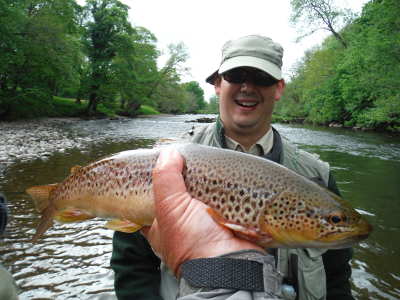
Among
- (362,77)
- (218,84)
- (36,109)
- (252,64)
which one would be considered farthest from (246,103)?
(36,109)

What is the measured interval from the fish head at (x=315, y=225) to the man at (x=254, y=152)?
Answer: 429 mm

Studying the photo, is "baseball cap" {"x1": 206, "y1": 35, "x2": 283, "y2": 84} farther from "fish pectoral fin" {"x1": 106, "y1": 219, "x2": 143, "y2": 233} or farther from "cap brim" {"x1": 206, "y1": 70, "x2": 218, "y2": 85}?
"fish pectoral fin" {"x1": 106, "y1": 219, "x2": 143, "y2": 233}

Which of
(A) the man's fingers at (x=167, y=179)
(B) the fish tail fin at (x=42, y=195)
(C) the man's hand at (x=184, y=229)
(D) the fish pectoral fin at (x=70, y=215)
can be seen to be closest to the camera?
(C) the man's hand at (x=184, y=229)

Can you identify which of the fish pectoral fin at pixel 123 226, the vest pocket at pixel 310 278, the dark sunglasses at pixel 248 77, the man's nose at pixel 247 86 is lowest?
the vest pocket at pixel 310 278

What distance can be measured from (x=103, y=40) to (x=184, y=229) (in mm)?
37376

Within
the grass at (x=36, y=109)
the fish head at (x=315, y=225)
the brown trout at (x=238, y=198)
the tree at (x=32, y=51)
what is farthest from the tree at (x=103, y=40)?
the fish head at (x=315, y=225)

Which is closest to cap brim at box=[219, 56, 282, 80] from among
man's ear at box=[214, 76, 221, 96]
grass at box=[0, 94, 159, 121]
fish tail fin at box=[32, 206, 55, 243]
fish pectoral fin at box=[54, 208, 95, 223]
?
man's ear at box=[214, 76, 221, 96]

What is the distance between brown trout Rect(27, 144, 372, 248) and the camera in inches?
60.1

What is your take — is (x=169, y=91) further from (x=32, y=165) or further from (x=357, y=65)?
(x=32, y=165)

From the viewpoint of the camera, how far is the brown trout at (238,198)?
1.53 meters

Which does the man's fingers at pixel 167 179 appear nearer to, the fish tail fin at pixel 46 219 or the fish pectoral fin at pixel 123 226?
the fish pectoral fin at pixel 123 226

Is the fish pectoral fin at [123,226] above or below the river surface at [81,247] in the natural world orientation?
above

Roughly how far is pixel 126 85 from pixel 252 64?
3622cm

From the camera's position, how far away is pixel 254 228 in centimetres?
153
